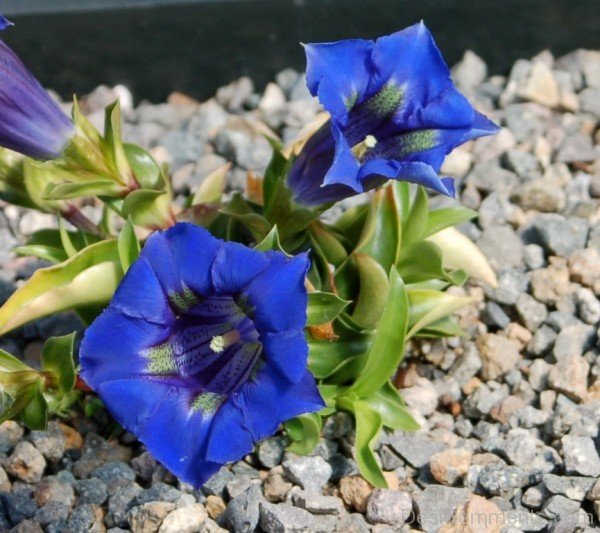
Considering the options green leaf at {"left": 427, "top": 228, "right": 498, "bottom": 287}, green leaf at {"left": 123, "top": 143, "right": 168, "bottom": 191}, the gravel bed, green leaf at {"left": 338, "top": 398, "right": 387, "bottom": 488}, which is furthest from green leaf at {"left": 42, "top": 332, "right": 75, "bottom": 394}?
green leaf at {"left": 427, "top": 228, "right": 498, "bottom": 287}

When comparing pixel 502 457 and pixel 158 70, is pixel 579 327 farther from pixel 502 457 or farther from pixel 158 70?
pixel 158 70

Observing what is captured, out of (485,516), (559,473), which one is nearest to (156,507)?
(485,516)

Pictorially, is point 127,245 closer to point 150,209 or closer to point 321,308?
point 150,209

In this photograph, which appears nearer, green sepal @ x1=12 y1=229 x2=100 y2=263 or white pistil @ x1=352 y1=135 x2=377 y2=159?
white pistil @ x1=352 y1=135 x2=377 y2=159

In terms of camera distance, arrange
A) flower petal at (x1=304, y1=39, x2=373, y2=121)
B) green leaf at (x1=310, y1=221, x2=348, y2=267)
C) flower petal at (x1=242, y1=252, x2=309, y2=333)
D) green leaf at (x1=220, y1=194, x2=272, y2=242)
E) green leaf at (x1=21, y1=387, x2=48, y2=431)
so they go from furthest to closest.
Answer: green leaf at (x1=310, y1=221, x2=348, y2=267) < green leaf at (x1=220, y1=194, x2=272, y2=242) < green leaf at (x1=21, y1=387, x2=48, y2=431) < flower petal at (x1=304, y1=39, x2=373, y2=121) < flower petal at (x1=242, y1=252, x2=309, y2=333)

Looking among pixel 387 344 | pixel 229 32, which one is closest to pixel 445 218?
pixel 387 344

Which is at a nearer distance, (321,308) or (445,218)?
(321,308)

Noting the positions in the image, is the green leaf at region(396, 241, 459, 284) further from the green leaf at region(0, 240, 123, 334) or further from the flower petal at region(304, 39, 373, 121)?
the green leaf at region(0, 240, 123, 334)
